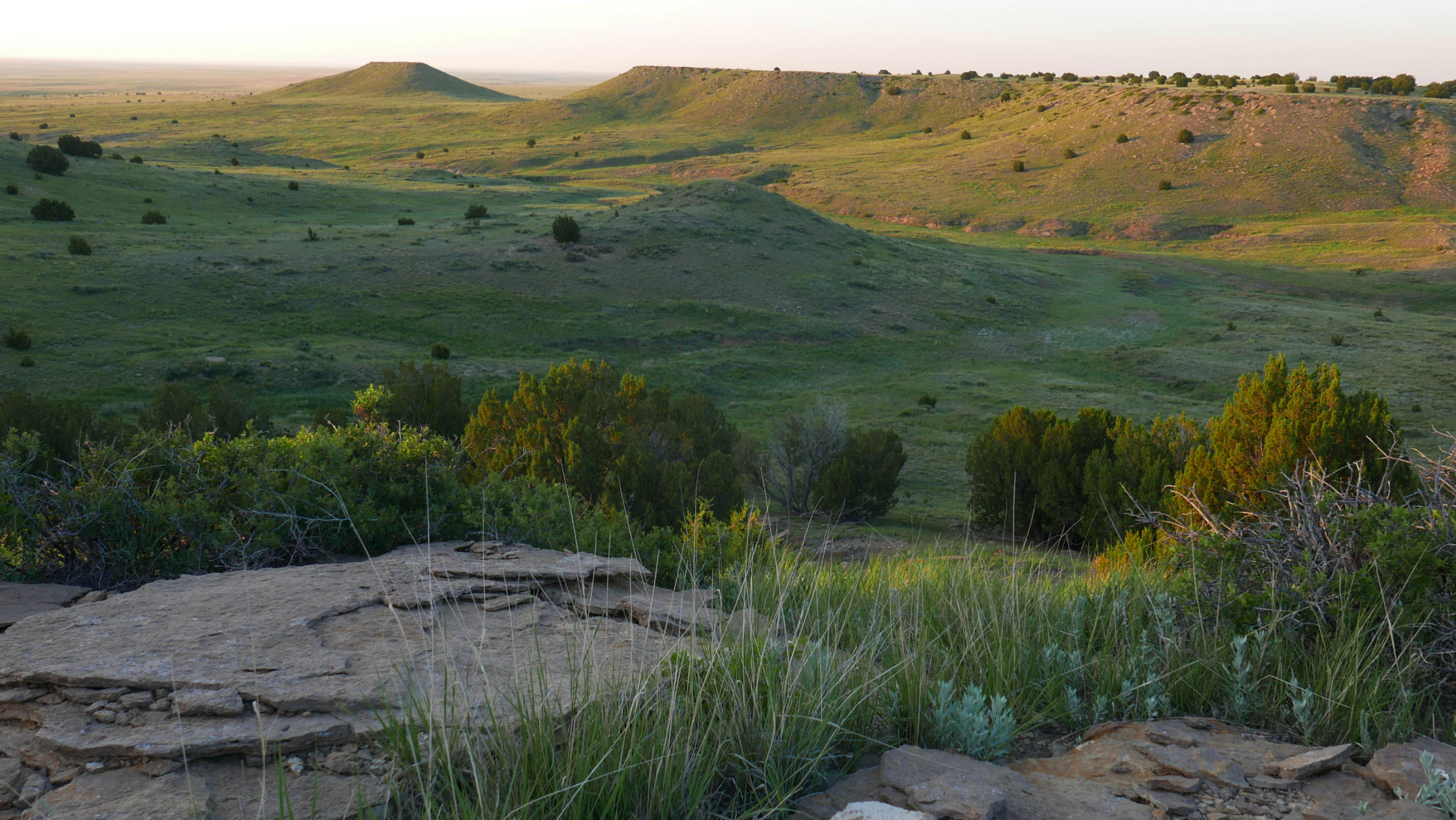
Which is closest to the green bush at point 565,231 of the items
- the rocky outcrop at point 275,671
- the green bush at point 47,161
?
the green bush at point 47,161

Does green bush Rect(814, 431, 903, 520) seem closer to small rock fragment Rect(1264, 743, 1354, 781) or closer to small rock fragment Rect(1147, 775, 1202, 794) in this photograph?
small rock fragment Rect(1264, 743, 1354, 781)

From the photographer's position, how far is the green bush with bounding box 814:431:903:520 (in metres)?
12.6

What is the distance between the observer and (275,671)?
286 cm

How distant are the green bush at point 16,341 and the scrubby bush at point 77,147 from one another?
81.6 ft

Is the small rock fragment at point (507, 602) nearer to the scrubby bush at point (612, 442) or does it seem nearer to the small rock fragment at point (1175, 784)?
the small rock fragment at point (1175, 784)

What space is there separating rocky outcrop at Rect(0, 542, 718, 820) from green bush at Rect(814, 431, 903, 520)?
8.65 m

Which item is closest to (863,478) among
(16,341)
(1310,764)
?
(1310,764)

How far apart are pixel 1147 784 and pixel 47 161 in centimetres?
3890

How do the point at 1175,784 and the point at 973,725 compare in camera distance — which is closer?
the point at 1175,784

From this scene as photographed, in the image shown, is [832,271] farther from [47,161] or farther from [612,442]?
[47,161]

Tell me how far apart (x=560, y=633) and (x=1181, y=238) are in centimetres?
5043

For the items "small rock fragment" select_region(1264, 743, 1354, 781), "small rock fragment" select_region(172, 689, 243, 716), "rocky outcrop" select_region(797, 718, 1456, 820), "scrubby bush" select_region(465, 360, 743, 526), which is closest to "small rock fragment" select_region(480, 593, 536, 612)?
"small rock fragment" select_region(172, 689, 243, 716)

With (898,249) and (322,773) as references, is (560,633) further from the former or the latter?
(898,249)

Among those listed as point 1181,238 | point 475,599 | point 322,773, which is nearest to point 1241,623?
point 475,599
